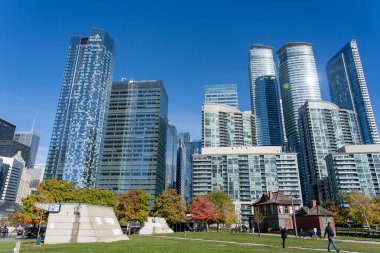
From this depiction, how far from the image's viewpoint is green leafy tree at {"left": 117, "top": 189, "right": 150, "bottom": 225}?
58.5m

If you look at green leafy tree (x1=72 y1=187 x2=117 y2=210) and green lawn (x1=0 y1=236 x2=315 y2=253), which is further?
green leafy tree (x1=72 y1=187 x2=117 y2=210)

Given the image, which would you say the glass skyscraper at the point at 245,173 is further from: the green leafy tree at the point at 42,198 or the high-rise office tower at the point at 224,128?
the green leafy tree at the point at 42,198

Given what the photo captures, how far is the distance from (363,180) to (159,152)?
5018 inches

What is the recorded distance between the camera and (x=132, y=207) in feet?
195

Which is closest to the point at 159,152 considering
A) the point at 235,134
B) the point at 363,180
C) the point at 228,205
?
the point at 235,134

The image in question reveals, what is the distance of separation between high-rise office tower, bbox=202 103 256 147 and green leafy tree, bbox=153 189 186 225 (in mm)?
107148

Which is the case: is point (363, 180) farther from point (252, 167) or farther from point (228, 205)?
point (228, 205)

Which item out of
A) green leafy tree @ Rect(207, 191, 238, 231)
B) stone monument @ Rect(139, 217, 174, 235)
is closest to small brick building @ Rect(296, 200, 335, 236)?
green leafy tree @ Rect(207, 191, 238, 231)

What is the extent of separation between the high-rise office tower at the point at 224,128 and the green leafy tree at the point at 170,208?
107148 mm

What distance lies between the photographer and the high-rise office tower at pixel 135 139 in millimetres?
169375

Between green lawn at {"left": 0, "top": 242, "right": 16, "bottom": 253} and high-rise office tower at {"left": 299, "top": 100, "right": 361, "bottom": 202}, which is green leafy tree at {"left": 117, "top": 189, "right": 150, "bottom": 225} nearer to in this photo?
green lawn at {"left": 0, "top": 242, "right": 16, "bottom": 253}

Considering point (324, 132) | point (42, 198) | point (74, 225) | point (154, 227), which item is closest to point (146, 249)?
point (74, 225)

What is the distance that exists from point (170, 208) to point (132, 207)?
43.6 ft

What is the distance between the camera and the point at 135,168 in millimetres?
172000
